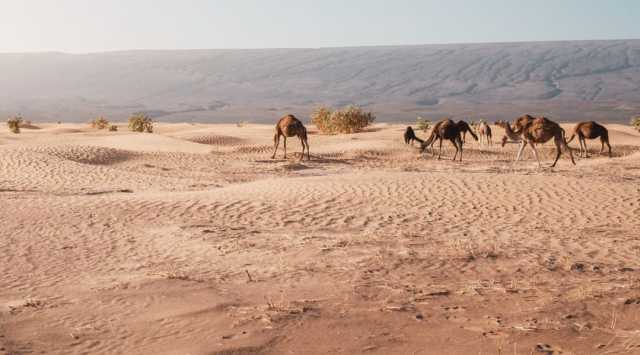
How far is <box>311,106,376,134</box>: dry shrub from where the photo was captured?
35250 millimetres

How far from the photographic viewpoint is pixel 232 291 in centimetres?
704

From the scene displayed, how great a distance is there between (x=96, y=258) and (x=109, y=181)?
818 centimetres

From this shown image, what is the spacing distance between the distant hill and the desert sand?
232ft

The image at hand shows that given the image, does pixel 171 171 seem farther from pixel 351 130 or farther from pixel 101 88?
pixel 101 88

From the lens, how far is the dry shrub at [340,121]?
3525 centimetres

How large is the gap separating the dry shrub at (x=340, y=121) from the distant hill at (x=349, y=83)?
49.7 meters

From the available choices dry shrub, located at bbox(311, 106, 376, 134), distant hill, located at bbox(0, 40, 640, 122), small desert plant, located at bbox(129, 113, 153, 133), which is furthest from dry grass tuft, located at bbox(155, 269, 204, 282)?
distant hill, located at bbox(0, 40, 640, 122)

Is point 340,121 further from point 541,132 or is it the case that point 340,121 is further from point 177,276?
point 177,276

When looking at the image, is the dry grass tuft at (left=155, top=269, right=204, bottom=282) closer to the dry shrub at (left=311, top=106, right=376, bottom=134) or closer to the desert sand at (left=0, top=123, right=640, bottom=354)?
the desert sand at (left=0, top=123, right=640, bottom=354)

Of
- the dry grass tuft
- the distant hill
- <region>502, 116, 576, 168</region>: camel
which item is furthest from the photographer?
the distant hill

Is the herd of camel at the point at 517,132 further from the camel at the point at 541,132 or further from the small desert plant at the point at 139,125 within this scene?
the small desert plant at the point at 139,125

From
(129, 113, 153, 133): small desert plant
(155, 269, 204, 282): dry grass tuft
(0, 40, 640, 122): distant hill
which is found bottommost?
(155, 269, 204, 282): dry grass tuft

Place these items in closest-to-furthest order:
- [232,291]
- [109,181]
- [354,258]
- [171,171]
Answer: [232,291] < [354,258] < [109,181] < [171,171]

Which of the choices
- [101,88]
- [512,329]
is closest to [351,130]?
[512,329]
